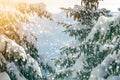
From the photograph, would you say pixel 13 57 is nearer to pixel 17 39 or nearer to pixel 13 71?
pixel 13 71

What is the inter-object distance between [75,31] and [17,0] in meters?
6.23

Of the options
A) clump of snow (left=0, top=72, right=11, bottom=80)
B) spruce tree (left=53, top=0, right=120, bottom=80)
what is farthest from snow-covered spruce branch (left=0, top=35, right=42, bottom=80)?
spruce tree (left=53, top=0, right=120, bottom=80)

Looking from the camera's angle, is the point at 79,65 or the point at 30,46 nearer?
the point at 30,46

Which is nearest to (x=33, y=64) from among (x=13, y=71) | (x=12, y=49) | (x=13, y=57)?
(x=13, y=71)

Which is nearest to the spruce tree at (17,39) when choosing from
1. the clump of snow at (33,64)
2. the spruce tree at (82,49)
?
the clump of snow at (33,64)

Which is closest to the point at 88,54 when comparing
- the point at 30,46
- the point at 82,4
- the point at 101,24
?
the point at 82,4

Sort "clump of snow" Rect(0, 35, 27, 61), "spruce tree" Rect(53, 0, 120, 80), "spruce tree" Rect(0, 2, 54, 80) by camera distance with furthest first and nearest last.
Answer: "spruce tree" Rect(53, 0, 120, 80) < "spruce tree" Rect(0, 2, 54, 80) < "clump of snow" Rect(0, 35, 27, 61)

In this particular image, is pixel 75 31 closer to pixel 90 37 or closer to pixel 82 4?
pixel 82 4

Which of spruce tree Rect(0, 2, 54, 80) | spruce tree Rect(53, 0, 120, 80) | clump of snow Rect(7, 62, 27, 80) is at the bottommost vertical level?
spruce tree Rect(53, 0, 120, 80)

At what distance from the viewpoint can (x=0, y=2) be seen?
8.57 m

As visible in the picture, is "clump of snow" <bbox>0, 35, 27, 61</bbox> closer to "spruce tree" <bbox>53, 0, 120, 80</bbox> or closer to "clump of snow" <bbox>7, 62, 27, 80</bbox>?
"clump of snow" <bbox>7, 62, 27, 80</bbox>

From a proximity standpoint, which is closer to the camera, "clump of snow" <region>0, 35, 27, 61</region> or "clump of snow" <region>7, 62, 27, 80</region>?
"clump of snow" <region>0, 35, 27, 61</region>

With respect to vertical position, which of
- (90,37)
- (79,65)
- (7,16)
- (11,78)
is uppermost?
(7,16)

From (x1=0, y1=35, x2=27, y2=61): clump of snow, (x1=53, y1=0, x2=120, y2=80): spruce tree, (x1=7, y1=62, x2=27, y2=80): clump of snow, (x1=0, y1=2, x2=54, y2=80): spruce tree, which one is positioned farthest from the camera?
(x1=53, y1=0, x2=120, y2=80): spruce tree
